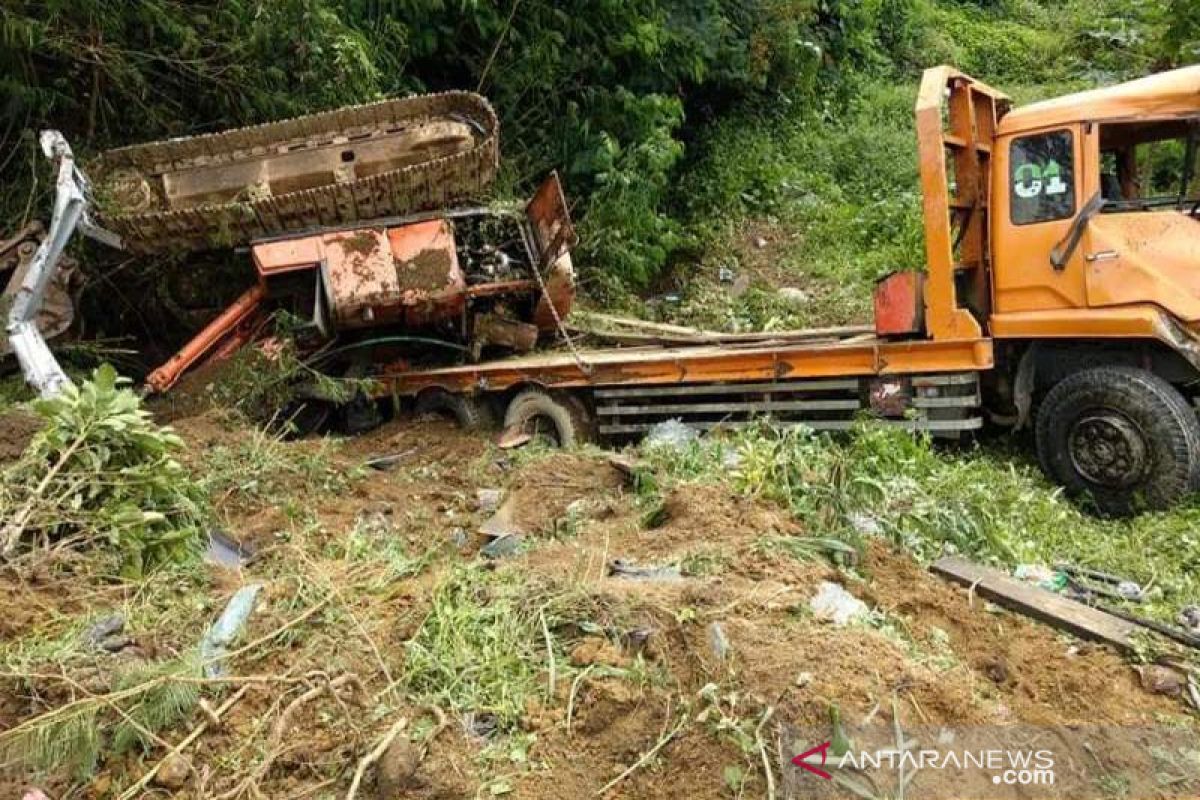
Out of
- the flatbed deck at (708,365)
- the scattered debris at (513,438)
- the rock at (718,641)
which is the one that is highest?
the flatbed deck at (708,365)

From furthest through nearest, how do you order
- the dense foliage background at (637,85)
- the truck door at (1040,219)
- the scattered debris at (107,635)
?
1. the dense foliage background at (637,85)
2. the truck door at (1040,219)
3. the scattered debris at (107,635)

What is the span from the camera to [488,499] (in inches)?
203

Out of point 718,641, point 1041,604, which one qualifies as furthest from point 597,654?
point 1041,604

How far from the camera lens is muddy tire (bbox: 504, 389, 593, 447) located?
6.86 m

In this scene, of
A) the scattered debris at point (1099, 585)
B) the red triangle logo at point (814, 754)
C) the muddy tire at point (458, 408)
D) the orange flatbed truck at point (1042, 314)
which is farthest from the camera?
the muddy tire at point (458, 408)

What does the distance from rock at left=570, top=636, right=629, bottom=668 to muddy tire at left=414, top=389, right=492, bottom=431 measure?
4.33 metres

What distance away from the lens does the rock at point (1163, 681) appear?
3.13 meters

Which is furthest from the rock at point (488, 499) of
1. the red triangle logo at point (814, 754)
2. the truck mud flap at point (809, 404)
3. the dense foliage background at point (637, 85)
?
the dense foliage background at point (637, 85)

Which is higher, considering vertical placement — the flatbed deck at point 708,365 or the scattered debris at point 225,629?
the flatbed deck at point 708,365

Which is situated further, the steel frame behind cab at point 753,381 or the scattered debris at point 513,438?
the scattered debris at point 513,438

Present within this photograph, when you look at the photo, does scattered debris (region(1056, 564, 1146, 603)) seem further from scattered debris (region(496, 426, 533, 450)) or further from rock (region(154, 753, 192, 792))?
scattered debris (region(496, 426, 533, 450))

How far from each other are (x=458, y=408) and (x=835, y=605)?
176 inches

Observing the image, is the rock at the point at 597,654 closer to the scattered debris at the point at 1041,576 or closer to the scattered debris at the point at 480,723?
the scattered debris at the point at 480,723

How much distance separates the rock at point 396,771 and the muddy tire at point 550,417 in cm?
428
